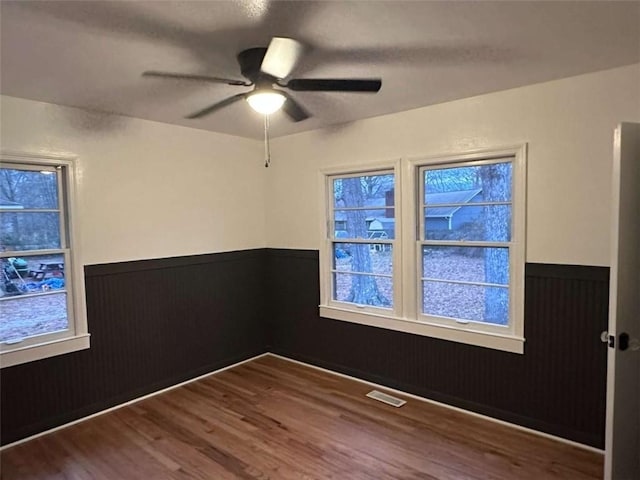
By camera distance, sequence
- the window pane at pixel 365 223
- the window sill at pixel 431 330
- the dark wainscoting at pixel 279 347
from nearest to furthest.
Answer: the dark wainscoting at pixel 279 347 → the window sill at pixel 431 330 → the window pane at pixel 365 223

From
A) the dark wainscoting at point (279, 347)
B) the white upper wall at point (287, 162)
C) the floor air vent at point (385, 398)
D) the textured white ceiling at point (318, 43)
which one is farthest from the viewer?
the floor air vent at point (385, 398)

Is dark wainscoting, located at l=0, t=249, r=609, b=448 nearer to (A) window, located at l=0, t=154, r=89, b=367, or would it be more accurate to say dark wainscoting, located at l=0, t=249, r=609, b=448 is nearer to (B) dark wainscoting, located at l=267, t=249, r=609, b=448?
(B) dark wainscoting, located at l=267, t=249, r=609, b=448

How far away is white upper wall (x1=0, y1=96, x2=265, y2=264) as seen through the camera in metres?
3.06

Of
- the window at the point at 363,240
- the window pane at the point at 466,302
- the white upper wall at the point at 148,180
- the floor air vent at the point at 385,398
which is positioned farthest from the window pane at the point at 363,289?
the white upper wall at the point at 148,180

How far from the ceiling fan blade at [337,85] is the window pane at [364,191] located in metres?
1.57

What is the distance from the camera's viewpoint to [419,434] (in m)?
2.92

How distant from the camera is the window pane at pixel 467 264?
10.1 ft

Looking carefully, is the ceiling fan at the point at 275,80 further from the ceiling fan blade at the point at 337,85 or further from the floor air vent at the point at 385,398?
the floor air vent at the point at 385,398

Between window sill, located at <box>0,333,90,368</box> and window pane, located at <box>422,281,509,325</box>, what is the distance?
2.74 m

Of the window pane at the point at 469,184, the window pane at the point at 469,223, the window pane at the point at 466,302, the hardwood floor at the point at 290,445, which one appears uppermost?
the window pane at the point at 469,184

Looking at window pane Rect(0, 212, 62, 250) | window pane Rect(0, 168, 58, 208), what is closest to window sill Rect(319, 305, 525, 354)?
window pane Rect(0, 212, 62, 250)

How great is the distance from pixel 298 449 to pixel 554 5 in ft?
9.26

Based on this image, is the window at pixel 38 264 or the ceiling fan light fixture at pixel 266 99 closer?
the ceiling fan light fixture at pixel 266 99

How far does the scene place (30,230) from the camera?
2998 mm
